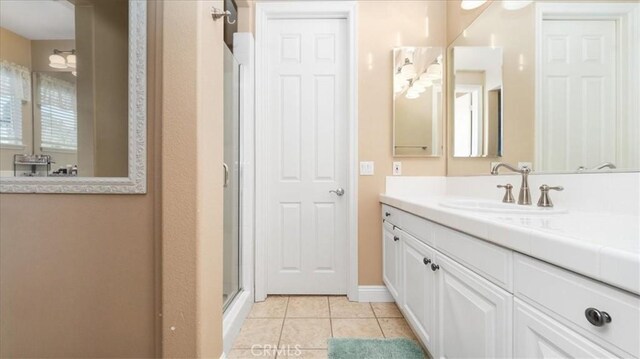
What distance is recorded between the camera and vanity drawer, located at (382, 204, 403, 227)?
181cm

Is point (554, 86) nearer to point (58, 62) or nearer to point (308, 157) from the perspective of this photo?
point (308, 157)

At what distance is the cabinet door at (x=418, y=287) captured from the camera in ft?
4.31

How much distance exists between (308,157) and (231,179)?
661 millimetres

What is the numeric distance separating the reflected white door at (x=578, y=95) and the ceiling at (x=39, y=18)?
214 cm

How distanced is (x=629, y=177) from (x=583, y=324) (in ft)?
2.58

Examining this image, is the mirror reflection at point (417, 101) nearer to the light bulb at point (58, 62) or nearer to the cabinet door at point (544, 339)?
the cabinet door at point (544, 339)

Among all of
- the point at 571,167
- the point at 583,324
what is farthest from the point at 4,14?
the point at 571,167

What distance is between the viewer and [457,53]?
6.98ft

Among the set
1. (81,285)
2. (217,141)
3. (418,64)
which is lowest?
(81,285)

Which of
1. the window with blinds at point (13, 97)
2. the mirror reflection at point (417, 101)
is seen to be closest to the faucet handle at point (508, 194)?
the mirror reflection at point (417, 101)

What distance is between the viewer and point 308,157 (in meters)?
2.33

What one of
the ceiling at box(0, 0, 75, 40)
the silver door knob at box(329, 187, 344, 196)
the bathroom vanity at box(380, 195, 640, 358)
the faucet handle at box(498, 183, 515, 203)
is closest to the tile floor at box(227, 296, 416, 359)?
the bathroom vanity at box(380, 195, 640, 358)

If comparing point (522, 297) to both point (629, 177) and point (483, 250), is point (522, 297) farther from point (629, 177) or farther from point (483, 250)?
point (629, 177)

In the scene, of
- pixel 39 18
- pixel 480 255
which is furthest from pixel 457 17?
pixel 39 18
